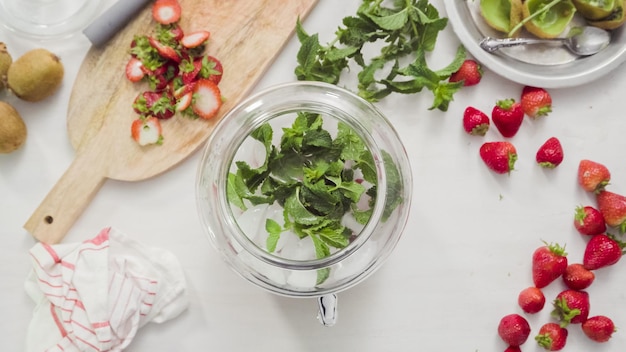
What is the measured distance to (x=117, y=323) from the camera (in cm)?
106

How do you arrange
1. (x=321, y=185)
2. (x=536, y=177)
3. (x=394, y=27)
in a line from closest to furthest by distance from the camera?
(x=321, y=185)
(x=394, y=27)
(x=536, y=177)

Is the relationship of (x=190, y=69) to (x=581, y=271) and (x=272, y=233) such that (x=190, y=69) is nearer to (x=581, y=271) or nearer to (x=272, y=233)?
(x=272, y=233)

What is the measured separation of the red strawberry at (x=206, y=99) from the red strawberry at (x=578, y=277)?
25.1 inches

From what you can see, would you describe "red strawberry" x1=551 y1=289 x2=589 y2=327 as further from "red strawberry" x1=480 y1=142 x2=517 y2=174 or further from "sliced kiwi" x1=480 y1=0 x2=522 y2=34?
"sliced kiwi" x1=480 y1=0 x2=522 y2=34

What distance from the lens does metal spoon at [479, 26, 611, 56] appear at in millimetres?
1088

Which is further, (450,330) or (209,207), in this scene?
(450,330)

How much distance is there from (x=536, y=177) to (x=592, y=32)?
0.25m

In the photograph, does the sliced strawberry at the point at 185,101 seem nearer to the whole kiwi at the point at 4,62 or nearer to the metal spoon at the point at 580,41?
the whole kiwi at the point at 4,62

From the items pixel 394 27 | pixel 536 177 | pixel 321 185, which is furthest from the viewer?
pixel 536 177

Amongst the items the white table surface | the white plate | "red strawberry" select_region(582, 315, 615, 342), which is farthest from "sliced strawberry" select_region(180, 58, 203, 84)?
"red strawberry" select_region(582, 315, 615, 342)

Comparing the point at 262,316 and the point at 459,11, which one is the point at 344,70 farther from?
the point at 262,316

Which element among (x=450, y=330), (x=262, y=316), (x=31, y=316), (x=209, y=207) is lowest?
(x=450, y=330)

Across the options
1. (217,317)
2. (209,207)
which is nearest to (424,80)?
(209,207)

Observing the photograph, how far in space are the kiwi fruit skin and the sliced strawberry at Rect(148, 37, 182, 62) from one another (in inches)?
9.7
